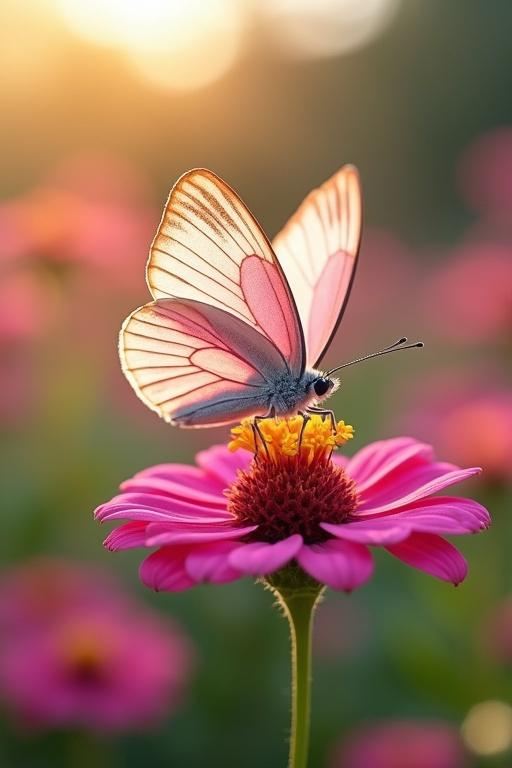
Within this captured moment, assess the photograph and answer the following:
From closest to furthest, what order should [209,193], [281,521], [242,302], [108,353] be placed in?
[281,521]
[209,193]
[242,302]
[108,353]

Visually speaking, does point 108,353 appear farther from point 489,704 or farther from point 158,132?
point 158,132

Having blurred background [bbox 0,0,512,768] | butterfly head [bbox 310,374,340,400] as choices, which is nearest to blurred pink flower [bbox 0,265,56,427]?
blurred background [bbox 0,0,512,768]

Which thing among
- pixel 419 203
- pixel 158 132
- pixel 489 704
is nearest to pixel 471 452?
pixel 489 704

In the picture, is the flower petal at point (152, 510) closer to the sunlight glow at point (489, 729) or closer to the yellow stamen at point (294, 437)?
the yellow stamen at point (294, 437)

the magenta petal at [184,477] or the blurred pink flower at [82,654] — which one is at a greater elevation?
the magenta petal at [184,477]

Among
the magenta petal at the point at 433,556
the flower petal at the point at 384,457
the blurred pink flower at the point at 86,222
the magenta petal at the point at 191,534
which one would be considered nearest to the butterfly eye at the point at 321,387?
the flower petal at the point at 384,457

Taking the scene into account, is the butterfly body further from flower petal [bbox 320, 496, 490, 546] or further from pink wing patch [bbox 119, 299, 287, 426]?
flower petal [bbox 320, 496, 490, 546]
